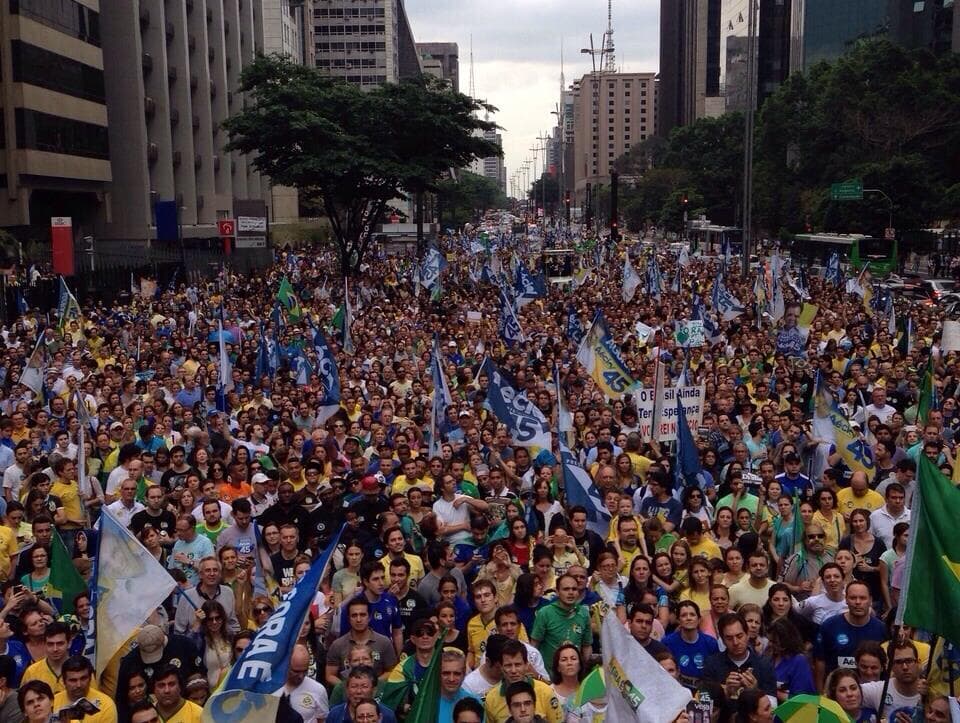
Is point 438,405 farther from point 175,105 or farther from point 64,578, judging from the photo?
point 175,105

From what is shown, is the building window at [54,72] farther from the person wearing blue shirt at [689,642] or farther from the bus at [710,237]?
the person wearing blue shirt at [689,642]

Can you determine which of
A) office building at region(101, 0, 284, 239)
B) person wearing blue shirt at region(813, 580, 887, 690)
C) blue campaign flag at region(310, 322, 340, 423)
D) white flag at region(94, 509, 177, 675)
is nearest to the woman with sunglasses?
white flag at region(94, 509, 177, 675)

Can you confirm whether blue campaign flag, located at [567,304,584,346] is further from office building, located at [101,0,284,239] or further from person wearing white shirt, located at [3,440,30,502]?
office building, located at [101,0,284,239]

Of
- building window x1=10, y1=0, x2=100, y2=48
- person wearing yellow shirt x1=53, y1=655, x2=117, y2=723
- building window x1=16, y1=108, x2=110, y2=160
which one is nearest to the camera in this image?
person wearing yellow shirt x1=53, y1=655, x2=117, y2=723

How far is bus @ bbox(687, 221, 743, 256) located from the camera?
253ft

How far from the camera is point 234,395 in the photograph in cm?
1623

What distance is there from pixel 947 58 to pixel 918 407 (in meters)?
49.8

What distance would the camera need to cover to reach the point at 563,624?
300 inches

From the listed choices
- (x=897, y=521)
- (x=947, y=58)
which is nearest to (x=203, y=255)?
(x=947, y=58)

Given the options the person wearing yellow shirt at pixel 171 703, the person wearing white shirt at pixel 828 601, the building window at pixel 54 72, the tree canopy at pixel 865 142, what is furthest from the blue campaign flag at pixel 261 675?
the tree canopy at pixel 865 142

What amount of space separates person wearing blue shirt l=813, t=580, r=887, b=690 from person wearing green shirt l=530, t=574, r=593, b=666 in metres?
1.38

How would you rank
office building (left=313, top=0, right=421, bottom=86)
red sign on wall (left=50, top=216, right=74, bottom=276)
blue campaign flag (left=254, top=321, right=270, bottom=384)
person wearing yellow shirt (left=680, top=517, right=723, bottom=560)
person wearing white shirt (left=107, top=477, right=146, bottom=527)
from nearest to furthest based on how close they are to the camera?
person wearing yellow shirt (left=680, top=517, right=723, bottom=560)
person wearing white shirt (left=107, top=477, right=146, bottom=527)
blue campaign flag (left=254, top=321, right=270, bottom=384)
red sign on wall (left=50, top=216, right=74, bottom=276)
office building (left=313, top=0, right=421, bottom=86)

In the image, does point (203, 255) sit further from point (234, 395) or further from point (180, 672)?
point (180, 672)

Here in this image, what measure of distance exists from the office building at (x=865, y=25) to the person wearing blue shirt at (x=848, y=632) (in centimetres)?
7853
